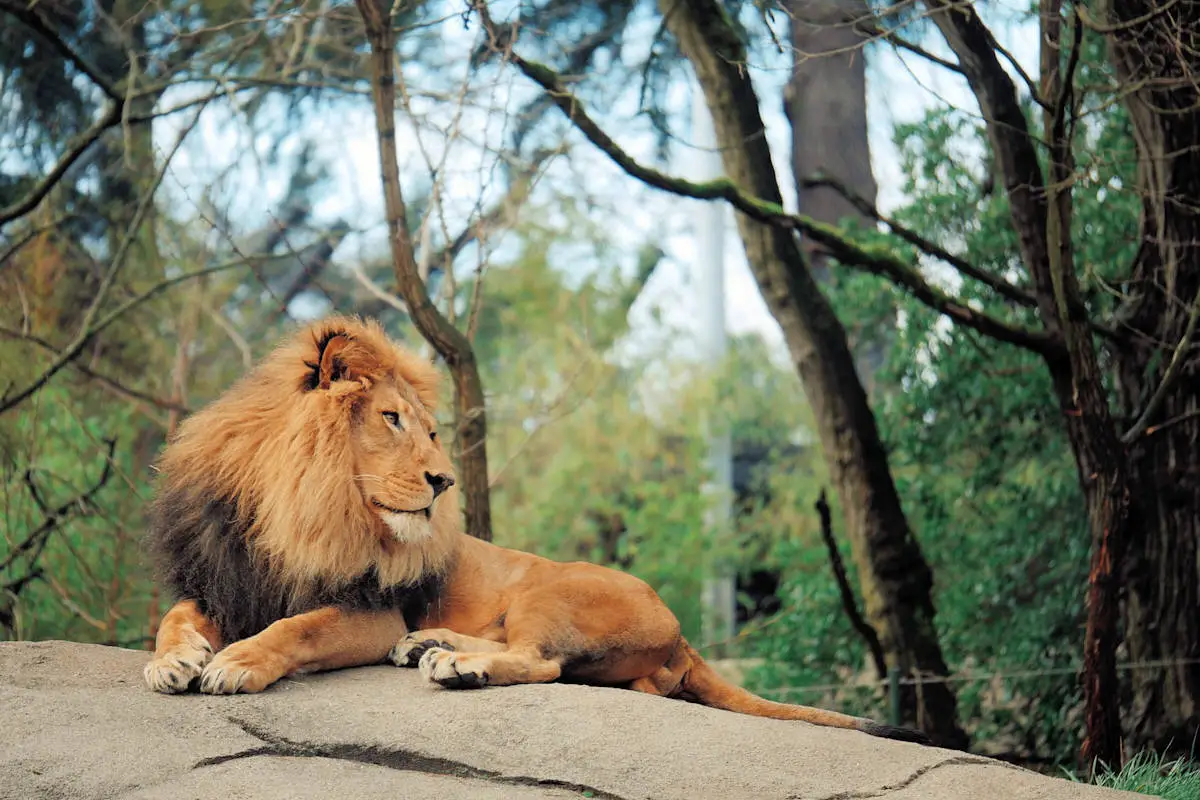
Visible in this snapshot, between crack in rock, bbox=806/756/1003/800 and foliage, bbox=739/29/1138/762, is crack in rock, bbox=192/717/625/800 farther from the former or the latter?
foliage, bbox=739/29/1138/762

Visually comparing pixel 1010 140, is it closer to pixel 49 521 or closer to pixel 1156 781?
pixel 1156 781

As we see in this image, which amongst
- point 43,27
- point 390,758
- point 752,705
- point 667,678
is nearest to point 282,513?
point 390,758

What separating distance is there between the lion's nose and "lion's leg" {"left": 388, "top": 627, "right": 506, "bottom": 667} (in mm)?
496

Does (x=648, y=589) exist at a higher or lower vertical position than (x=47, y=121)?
lower

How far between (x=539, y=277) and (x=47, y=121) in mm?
6105

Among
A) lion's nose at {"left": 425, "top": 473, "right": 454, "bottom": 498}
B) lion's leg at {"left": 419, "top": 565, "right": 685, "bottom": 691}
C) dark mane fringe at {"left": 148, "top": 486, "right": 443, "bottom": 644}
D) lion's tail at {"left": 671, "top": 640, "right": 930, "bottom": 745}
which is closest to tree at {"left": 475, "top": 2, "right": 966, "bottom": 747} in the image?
lion's tail at {"left": 671, "top": 640, "right": 930, "bottom": 745}

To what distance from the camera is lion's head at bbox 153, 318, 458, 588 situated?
3.48 m

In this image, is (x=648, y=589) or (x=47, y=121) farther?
(x=47, y=121)

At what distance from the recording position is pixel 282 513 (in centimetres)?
347

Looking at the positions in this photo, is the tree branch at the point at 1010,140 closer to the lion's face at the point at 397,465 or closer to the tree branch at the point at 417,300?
the tree branch at the point at 417,300

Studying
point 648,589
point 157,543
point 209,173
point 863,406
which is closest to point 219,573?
point 157,543

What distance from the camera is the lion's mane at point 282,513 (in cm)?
348

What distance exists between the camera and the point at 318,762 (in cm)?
293

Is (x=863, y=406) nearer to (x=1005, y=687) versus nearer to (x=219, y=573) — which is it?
(x=1005, y=687)
